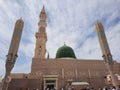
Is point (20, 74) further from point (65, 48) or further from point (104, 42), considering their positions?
point (104, 42)

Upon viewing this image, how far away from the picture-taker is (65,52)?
1350 inches

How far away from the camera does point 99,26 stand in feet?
76.1

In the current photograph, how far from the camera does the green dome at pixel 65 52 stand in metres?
34.0

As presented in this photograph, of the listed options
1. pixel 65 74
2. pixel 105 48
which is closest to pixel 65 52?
pixel 65 74

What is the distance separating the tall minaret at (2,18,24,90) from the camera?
1748 centimetres

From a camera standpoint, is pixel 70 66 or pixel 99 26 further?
pixel 70 66

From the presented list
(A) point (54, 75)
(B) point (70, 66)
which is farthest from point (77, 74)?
(A) point (54, 75)

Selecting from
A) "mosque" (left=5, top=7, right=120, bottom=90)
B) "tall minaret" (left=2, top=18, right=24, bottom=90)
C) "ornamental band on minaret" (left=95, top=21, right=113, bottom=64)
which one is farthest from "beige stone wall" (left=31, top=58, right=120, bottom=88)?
"tall minaret" (left=2, top=18, right=24, bottom=90)

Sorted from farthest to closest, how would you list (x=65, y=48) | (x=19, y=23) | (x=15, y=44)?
(x=65, y=48), (x=19, y=23), (x=15, y=44)

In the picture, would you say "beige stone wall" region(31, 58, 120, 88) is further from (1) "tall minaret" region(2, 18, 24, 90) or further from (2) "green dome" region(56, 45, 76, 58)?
(1) "tall minaret" region(2, 18, 24, 90)

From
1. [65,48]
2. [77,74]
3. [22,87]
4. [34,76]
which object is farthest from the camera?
[65,48]

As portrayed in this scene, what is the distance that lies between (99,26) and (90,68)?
948 centimetres

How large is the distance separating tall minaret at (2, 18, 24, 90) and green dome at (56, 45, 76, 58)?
50.2 feet

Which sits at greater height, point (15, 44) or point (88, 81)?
point (15, 44)
